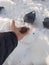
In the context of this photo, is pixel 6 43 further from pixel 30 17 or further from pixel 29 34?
pixel 30 17

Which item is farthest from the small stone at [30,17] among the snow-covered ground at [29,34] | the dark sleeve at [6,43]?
the dark sleeve at [6,43]

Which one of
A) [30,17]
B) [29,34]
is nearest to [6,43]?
[29,34]

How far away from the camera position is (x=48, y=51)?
165 centimetres

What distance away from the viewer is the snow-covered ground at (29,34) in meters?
1.59

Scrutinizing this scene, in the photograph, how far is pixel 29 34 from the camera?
1.78 m

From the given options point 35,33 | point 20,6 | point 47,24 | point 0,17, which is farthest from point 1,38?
point 20,6

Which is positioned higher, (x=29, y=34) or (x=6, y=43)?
(x=6, y=43)

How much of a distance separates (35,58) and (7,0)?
107cm

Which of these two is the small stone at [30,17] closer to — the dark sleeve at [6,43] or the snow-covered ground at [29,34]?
the snow-covered ground at [29,34]

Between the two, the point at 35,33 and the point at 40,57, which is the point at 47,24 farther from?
the point at 40,57

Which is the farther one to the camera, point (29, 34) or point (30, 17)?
point (30, 17)

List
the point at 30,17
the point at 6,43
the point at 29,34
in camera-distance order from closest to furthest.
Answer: the point at 6,43
the point at 29,34
the point at 30,17

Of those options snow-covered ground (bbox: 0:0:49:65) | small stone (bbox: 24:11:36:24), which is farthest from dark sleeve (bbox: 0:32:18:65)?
small stone (bbox: 24:11:36:24)

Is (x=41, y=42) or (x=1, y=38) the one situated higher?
(x=1, y=38)
